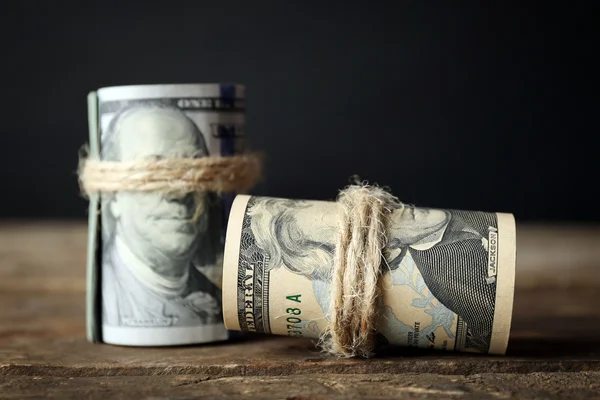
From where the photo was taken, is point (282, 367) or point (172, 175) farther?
point (172, 175)

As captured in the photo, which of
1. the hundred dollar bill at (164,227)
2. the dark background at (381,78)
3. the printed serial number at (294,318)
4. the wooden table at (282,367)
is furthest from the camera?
the dark background at (381,78)

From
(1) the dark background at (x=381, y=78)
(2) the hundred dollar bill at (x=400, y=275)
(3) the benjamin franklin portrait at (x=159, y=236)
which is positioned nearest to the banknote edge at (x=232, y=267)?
(2) the hundred dollar bill at (x=400, y=275)

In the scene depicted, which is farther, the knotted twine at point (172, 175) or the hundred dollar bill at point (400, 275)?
the knotted twine at point (172, 175)

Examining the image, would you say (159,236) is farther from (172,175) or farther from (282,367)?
(282,367)

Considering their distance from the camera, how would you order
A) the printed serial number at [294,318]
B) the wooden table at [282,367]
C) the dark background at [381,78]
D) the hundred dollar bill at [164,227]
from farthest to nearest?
the dark background at [381,78], the hundred dollar bill at [164,227], the printed serial number at [294,318], the wooden table at [282,367]

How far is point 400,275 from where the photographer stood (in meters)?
1.08

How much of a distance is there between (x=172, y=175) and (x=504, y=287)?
1.62 ft

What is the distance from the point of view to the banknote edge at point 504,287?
3.46ft

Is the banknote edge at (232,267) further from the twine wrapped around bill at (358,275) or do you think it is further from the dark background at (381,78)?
the dark background at (381,78)

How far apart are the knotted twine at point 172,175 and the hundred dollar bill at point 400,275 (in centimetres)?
10

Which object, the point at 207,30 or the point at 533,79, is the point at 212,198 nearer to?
the point at 207,30

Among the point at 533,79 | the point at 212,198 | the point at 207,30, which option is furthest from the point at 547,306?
the point at 207,30

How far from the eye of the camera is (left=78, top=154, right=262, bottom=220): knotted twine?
3.92 ft

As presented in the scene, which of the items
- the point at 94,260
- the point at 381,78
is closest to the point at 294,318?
the point at 94,260
